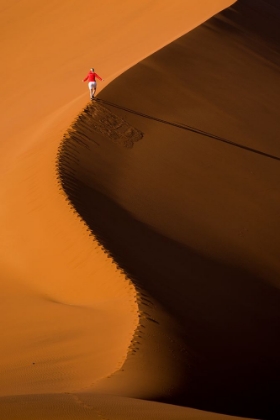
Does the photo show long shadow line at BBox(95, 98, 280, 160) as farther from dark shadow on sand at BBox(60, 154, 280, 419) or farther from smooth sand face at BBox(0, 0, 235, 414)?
dark shadow on sand at BBox(60, 154, 280, 419)

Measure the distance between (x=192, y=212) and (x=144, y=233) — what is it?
56.8 inches

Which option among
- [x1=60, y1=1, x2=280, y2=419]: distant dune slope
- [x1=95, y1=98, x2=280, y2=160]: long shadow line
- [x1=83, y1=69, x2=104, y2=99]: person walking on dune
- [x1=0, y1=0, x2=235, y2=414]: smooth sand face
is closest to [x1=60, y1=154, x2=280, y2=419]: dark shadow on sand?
[x1=60, y1=1, x2=280, y2=419]: distant dune slope

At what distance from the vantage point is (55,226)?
40.7ft

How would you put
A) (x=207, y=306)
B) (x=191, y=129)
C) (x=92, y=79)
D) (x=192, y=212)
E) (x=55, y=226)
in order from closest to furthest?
(x=207, y=306) < (x=55, y=226) < (x=192, y=212) < (x=92, y=79) < (x=191, y=129)

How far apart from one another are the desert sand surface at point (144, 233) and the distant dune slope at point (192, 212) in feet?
0.11

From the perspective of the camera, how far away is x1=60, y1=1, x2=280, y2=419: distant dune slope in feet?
29.7

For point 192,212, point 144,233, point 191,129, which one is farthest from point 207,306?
point 191,129

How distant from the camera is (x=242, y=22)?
2402 cm

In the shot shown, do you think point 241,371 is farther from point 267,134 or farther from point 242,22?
point 242,22

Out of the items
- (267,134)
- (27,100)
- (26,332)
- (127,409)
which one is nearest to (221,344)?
(26,332)

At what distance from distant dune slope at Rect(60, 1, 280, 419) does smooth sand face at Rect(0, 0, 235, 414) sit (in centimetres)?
32

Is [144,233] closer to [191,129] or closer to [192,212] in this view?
[192,212]

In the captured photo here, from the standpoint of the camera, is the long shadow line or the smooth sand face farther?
the long shadow line

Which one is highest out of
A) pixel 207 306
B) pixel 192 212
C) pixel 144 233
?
pixel 192 212
